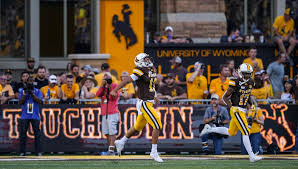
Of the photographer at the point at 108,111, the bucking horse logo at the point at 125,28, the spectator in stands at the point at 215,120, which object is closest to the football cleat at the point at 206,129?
the spectator in stands at the point at 215,120

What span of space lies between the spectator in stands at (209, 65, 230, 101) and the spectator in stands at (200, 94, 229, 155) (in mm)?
745

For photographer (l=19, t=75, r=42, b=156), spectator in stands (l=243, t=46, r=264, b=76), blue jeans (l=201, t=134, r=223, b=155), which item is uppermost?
spectator in stands (l=243, t=46, r=264, b=76)

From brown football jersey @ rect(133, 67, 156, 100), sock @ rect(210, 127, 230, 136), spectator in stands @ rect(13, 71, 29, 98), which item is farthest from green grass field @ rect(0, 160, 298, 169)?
spectator in stands @ rect(13, 71, 29, 98)

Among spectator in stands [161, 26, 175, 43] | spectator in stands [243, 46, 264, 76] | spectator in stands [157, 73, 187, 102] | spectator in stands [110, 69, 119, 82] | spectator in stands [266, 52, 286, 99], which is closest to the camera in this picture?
spectator in stands [157, 73, 187, 102]

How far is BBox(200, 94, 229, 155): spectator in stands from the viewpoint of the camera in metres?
17.7

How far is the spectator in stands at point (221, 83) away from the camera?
731 inches

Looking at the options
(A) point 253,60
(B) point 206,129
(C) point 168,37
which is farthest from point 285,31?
(B) point 206,129

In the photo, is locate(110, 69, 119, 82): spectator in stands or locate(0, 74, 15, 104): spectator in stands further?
locate(110, 69, 119, 82): spectator in stands

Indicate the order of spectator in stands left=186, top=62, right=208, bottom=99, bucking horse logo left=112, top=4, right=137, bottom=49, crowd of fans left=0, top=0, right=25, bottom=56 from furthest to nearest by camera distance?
1. crowd of fans left=0, top=0, right=25, bottom=56
2. bucking horse logo left=112, top=4, right=137, bottom=49
3. spectator in stands left=186, top=62, right=208, bottom=99

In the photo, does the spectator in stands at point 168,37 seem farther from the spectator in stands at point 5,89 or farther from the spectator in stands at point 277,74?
the spectator in stands at point 5,89

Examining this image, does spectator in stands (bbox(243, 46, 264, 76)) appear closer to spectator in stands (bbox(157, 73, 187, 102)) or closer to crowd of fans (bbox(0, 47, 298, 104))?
crowd of fans (bbox(0, 47, 298, 104))

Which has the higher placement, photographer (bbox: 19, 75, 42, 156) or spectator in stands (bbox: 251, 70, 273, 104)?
spectator in stands (bbox: 251, 70, 273, 104)

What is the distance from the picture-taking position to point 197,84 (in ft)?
61.9

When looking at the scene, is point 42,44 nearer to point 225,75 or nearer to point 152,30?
point 152,30
